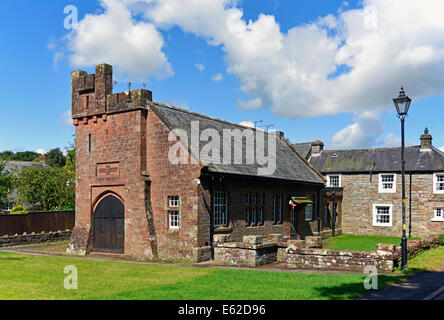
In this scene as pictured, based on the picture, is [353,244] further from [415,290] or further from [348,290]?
[348,290]

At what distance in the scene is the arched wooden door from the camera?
874 inches

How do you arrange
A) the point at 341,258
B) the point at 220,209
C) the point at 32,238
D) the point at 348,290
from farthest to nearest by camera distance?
the point at 32,238 < the point at 220,209 < the point at 341,258 < the point at 348,290

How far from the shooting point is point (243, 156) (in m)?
25.0

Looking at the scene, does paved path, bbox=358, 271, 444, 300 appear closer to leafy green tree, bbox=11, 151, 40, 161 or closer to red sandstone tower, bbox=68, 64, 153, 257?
red sandstone tower, bbox=68, 64, 153, 257

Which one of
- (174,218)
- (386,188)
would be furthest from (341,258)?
(386,188)

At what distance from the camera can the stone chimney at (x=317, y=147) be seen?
146ft

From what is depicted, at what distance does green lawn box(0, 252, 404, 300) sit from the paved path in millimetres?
435

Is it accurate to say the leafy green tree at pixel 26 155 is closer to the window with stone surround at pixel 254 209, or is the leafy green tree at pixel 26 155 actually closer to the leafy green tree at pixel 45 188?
the leafy green tree at pixel 45 188

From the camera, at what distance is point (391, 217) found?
123ft

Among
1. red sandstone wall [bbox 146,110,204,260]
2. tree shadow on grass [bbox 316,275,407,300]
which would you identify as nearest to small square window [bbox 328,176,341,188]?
red sandstone wall [bbox 146,110,204,260]

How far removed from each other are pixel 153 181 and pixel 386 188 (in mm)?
25143
